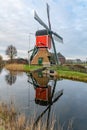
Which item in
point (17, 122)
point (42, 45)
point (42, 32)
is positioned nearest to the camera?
point (17, 122)

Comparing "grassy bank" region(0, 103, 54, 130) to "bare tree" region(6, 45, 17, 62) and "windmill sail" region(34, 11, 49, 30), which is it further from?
"bare tree" region(6, 45, 17, 62)

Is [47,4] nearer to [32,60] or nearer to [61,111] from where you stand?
[32,60]

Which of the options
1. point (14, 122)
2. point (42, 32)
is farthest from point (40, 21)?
point (14, 122)

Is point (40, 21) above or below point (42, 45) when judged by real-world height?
above

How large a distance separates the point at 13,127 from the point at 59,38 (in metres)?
44.2

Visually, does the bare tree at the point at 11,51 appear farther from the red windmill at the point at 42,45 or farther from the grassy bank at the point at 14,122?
the grassy bank at the point at 14,122

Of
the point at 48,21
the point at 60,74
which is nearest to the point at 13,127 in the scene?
the point at 60,74

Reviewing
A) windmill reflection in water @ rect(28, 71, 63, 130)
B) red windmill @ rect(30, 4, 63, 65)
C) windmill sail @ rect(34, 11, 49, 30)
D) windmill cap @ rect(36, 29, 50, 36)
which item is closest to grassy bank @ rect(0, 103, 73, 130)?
windmill reflection in water @ rect(28, 71, 63, 130)

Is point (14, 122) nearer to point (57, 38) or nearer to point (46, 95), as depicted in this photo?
point (46, 95)

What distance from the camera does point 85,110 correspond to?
37.0ft

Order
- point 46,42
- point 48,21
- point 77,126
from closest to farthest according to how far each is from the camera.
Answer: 1. point 77,126
2. point 46,42
3. point 48,21

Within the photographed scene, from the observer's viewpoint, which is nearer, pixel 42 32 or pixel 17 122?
pixel 17 122

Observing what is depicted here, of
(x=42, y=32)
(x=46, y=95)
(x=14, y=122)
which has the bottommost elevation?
(x=46, y=95)

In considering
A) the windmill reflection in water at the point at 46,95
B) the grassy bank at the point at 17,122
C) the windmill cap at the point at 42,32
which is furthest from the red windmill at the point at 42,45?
the grassy bank at the point at 17,122
